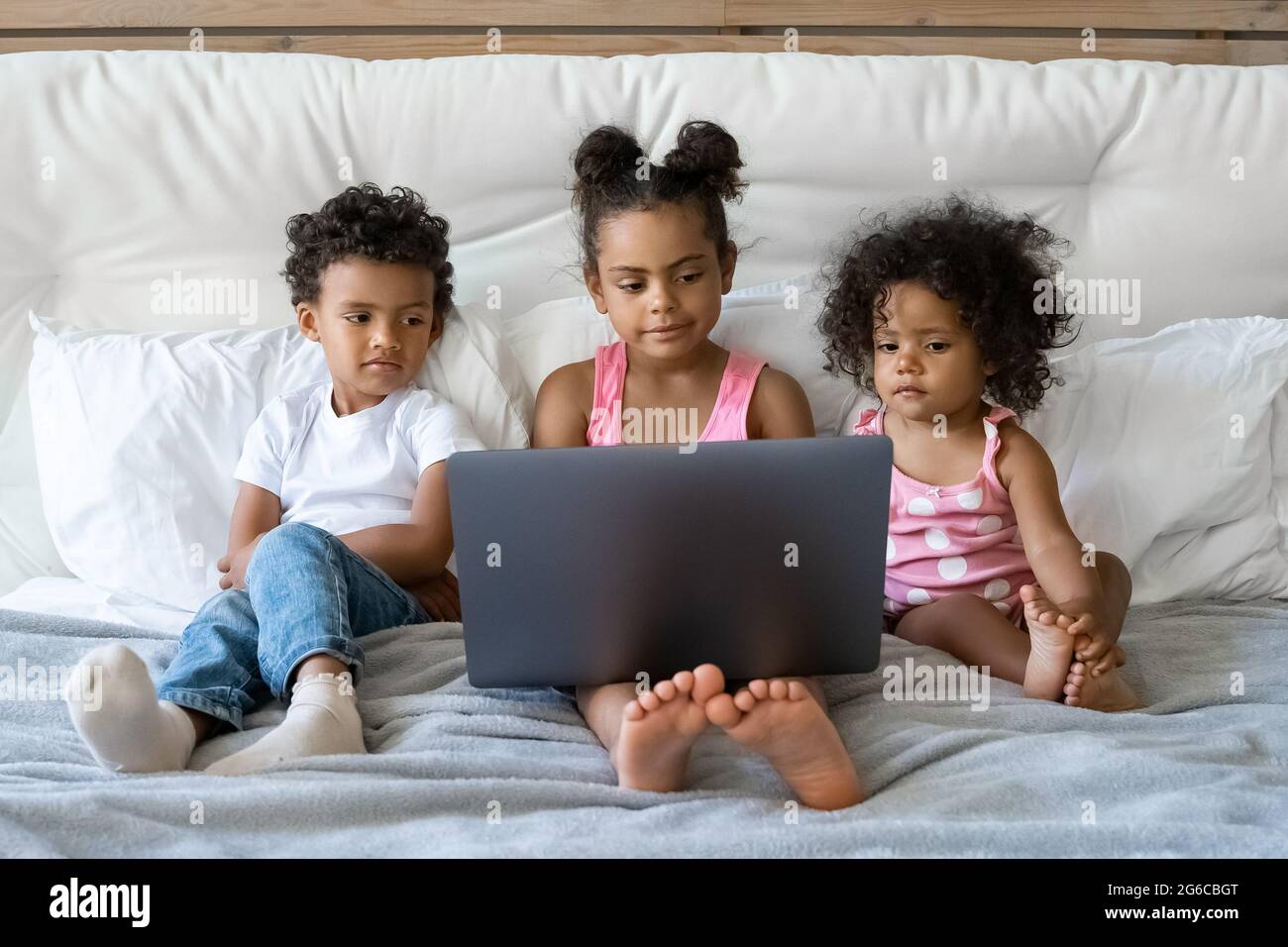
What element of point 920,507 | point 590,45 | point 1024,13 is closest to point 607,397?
point 920,507

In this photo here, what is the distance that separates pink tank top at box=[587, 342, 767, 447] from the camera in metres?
1.69

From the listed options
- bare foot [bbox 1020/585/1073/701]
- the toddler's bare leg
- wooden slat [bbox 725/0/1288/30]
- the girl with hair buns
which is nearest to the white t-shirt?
the girl with hair buns

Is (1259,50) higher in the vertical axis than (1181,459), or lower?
higher

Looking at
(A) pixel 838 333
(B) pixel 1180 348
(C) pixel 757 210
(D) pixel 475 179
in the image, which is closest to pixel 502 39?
(D) pixel 475 179

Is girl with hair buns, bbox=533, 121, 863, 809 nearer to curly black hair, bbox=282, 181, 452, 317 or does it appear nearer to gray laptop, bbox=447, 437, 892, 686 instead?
curly black hair, bbox=282, 181, 452, 317

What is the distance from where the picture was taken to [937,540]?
1608mm

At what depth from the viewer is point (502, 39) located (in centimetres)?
218

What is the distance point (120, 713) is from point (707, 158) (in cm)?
103

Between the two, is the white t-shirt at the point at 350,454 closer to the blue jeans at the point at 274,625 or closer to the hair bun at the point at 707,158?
the blue jeans at the point at 274,625

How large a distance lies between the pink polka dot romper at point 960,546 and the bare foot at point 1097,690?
0.27 m

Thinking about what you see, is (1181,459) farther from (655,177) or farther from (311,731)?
(311,731)

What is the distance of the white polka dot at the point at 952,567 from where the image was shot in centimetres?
160

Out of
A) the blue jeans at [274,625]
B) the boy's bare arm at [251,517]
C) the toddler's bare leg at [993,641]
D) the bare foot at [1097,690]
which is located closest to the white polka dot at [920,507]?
the toddler's bare leg at [993,641]
